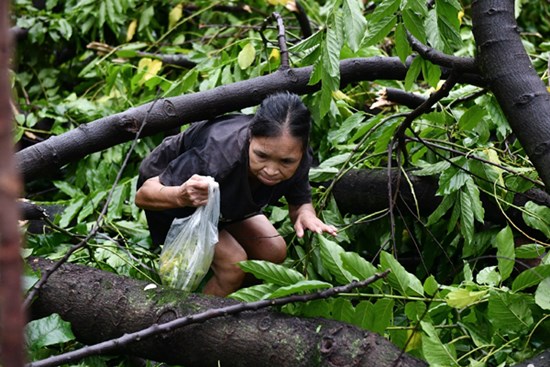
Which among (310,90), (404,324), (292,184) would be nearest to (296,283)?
(404,324)

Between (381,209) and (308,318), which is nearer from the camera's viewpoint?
(308,318)

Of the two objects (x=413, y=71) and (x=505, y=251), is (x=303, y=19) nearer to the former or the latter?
(x=413, y=71)

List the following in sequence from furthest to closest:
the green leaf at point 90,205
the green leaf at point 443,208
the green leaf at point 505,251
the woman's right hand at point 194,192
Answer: the green leaf at point 90,205 < the green leaf at point 443,208 < the woman's right hand at point 194,192 < the green leaf at point 505,251

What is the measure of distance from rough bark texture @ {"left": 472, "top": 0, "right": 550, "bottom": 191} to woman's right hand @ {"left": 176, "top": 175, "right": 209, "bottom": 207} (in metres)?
0.86

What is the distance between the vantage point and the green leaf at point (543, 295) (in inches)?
68.7

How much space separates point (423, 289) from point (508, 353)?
0.84 feet

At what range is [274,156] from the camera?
2344 millimetres

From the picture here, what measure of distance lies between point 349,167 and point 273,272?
936mm

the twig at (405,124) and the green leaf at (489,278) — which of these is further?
the twig at (405,124)

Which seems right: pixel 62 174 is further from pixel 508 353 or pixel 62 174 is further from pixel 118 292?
pixel 508 353

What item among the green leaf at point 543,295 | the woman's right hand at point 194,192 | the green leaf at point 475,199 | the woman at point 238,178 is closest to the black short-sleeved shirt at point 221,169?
the woman at point 238,178

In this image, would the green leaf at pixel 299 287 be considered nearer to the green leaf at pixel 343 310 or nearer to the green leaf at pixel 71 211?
the green leaf at pixel 343 310

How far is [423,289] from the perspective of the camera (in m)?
1.86

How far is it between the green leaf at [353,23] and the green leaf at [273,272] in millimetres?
559
